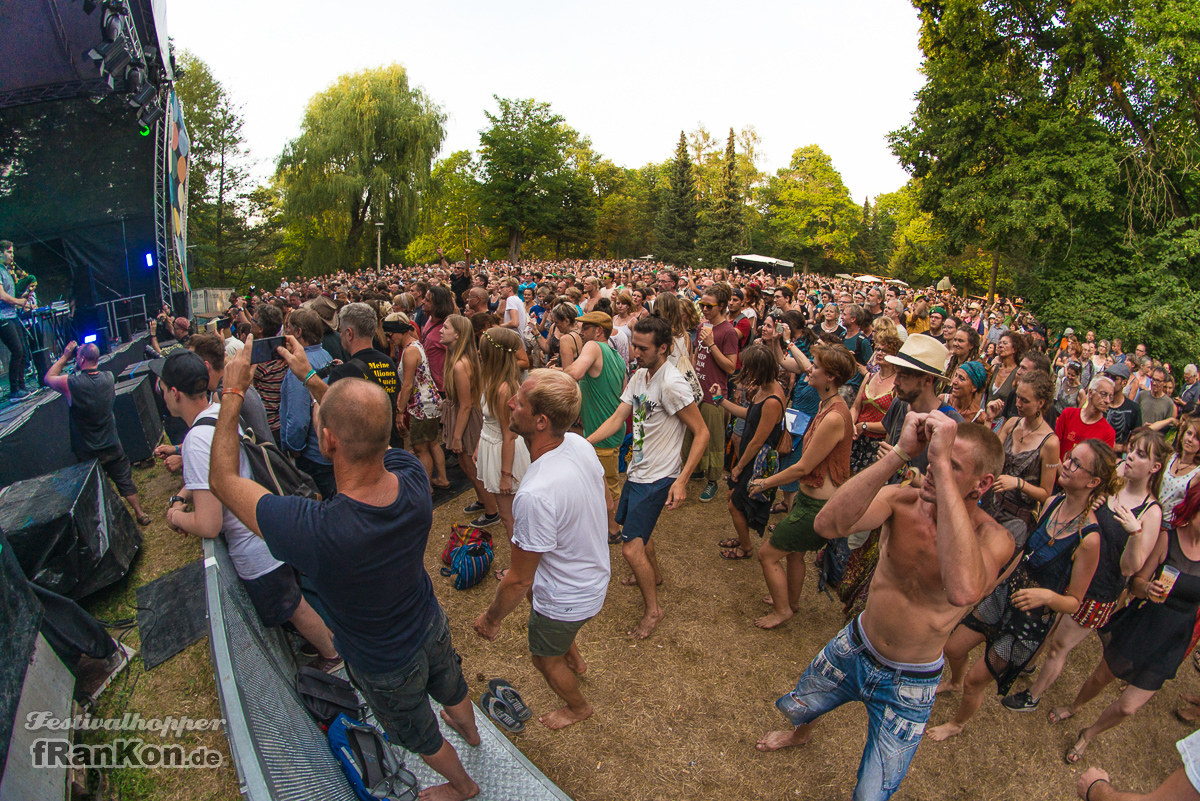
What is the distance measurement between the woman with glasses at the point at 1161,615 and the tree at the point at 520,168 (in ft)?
144

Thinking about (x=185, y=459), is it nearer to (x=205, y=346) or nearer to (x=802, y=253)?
(x=205, y=346)

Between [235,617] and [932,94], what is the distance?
2217 centimetres

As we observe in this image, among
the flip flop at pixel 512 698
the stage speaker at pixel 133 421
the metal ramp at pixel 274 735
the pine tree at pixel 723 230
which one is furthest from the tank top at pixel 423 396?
the pine tree at pixel 723 230

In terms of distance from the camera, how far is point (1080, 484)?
9.30 ft

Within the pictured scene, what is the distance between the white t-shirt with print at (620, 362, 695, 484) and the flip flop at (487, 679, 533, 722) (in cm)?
144

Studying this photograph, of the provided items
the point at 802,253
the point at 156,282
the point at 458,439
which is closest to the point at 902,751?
the point at 458,439

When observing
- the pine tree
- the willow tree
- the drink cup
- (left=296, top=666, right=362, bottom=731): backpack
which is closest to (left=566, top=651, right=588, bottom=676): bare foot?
(left=296, top=666, right=362, bottom=731): backpack

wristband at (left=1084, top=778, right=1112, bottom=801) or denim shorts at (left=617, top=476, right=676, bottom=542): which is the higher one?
denim shorts at (left=617, top=476, right=676, bottom=542)

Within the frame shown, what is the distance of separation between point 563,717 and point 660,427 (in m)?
1.78

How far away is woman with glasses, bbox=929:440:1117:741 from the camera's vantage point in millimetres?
2795

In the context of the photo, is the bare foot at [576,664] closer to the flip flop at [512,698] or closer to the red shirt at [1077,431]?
the flip flop at [512,698]

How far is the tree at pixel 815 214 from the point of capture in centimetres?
5122

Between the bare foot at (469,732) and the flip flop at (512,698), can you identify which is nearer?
the bare foot at (469,732)

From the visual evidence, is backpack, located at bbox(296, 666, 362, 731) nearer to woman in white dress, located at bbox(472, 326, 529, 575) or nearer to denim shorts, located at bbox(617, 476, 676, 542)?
woman in white dress, located at bbox(472, 326, 529, 575)
